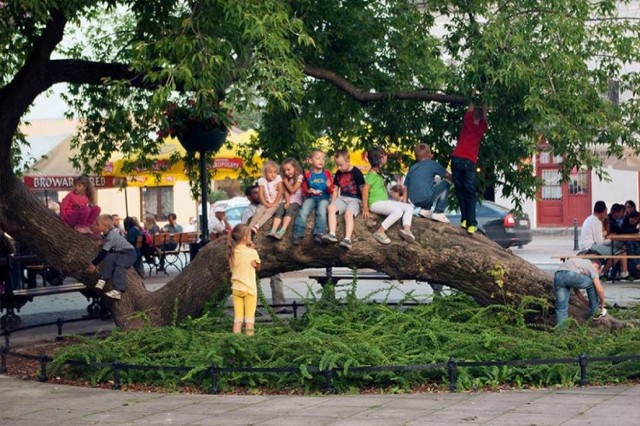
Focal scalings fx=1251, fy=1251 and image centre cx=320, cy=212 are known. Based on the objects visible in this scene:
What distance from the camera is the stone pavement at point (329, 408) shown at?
9406 millimetres

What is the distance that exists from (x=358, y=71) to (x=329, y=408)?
7.89 m

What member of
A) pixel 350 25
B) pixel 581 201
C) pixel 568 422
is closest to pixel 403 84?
pixel 350 25

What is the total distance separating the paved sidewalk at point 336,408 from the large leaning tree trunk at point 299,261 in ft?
9.60

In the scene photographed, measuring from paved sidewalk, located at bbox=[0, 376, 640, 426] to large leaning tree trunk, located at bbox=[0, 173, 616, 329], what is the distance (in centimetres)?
293

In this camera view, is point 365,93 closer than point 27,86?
No

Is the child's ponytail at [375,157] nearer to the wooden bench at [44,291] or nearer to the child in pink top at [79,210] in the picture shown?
the child in pink top at [79,210]

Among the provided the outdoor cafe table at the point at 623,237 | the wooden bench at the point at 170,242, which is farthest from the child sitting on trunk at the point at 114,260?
the wooden bench at the point at 170,242

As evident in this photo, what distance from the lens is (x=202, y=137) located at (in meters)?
18.0

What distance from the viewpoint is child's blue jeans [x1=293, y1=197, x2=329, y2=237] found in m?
13.7

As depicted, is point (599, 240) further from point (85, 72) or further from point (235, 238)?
point (235, 238)

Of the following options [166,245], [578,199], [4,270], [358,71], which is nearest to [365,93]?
[358,71]

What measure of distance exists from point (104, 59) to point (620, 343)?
35.5ft

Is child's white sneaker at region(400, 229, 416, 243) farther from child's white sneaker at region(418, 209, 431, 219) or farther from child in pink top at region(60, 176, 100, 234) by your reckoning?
child in pink top at region(60, 176, 100, 234)

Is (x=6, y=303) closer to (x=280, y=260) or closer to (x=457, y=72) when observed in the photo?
(x=280, y=260)
